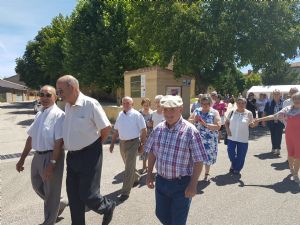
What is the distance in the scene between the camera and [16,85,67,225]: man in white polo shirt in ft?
14.5

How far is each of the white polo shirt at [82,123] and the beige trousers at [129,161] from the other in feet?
6.26

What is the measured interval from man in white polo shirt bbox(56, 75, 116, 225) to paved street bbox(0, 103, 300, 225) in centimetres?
78

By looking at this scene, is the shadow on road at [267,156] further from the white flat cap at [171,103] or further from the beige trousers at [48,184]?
the white flat cap at [171,103]

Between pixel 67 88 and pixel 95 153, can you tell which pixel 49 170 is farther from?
pixel 67 88

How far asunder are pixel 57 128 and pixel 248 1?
15.0 metres

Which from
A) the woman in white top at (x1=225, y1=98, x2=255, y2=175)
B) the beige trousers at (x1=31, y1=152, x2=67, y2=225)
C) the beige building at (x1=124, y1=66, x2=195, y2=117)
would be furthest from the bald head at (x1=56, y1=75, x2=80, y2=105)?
the beige building at (x1=124, y1=66, x2=195, y2=117)

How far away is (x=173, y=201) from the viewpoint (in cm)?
356

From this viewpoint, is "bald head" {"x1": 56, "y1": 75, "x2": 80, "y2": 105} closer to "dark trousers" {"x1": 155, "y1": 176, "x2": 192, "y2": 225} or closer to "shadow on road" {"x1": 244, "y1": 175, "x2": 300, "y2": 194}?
"dark trousers" {"x1": 155, "y1": 176, "x2": 192, "y2": 225}

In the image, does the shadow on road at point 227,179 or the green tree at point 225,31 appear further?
the green tree at point 225,31

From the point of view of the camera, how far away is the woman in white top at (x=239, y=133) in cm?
740

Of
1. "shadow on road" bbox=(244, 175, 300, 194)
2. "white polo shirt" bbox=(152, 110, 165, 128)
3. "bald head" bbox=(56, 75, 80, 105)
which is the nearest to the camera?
"bald head" bbox=(56, 75, 80, 105)

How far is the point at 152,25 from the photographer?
19719 millimetres

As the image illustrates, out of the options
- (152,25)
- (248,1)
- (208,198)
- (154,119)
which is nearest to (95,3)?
(152,25)

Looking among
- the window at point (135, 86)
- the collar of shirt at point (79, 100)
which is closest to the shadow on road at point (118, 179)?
the collar of shirt at point (79, 100)
